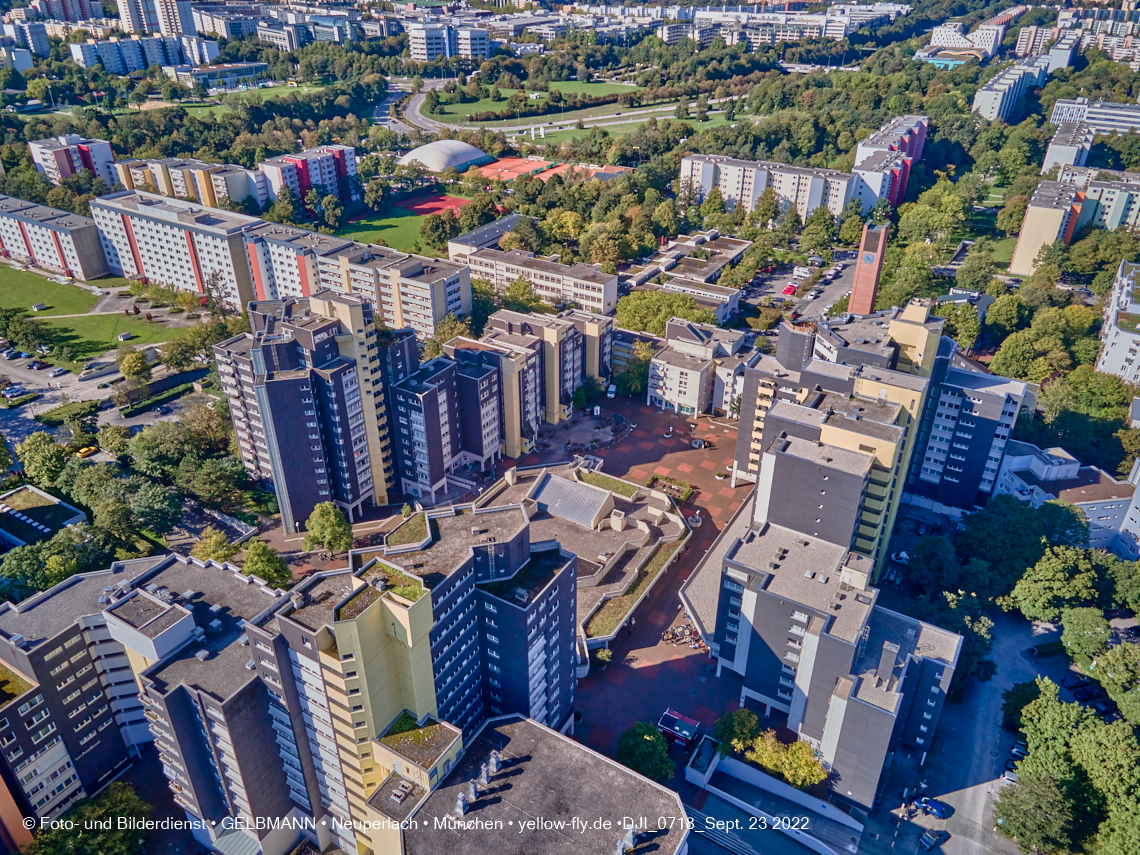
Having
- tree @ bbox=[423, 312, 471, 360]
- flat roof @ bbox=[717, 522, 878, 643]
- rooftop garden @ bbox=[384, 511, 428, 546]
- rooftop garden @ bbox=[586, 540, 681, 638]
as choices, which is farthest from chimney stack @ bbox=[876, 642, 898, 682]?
tree @ bbox=[423, 312, 471, 360]

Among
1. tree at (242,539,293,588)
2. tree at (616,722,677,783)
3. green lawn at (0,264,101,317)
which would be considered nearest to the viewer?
tree at (616,722,677,783)

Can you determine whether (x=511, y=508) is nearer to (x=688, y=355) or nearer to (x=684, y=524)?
(x=684, y=524)

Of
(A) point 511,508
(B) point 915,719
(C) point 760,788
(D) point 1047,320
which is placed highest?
(A) point 511,508

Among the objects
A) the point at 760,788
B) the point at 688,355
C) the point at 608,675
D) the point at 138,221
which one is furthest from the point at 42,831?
the point at 138,221

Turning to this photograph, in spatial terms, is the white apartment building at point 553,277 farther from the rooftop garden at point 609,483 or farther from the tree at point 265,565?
the tree at point 265,565

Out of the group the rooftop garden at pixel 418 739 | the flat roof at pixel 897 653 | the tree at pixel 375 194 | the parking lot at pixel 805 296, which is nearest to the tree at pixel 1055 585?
the flat roof at pixel 897 653

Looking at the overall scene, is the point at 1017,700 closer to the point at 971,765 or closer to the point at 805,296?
the point at 971,765

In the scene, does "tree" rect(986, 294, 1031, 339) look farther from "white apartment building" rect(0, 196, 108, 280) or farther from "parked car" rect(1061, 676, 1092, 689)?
"white apartment building" rect(0, 196, 108, 280)
